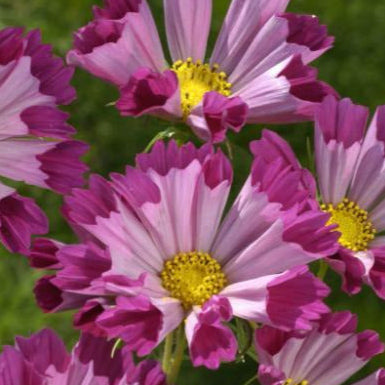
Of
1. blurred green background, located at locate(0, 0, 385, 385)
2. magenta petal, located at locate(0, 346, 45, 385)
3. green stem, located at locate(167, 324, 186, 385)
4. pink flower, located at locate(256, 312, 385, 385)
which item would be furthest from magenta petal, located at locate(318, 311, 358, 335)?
blurred green background, located at locate(0, 0, 385, 385)

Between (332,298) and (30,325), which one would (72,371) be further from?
(332,298)

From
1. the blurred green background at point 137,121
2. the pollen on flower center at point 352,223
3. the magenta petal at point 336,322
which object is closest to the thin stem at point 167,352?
the magenta petal at point 336,322

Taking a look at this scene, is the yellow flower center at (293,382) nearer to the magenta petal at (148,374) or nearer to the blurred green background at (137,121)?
the magenta petal at (148,374)

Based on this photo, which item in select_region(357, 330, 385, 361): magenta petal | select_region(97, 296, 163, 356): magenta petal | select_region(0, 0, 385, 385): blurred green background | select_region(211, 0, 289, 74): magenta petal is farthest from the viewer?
select_region(0, 0, 385, 385): blurred green background

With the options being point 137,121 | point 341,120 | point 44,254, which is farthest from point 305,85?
point 137,121

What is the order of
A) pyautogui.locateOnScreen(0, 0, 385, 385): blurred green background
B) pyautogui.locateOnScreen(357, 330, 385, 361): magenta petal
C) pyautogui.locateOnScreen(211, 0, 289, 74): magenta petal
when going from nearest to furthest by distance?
pyautogui.locateOnScreen(357, 330, 385, 361): magenta petal < pyautogui.locateOnScreen(211, 0, 289, 74): magenta petal < pyautogui.locateOnScreen(0, 0, 385, 385): blurred green background

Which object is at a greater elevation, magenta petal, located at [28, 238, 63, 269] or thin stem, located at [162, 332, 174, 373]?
magenta petal, located at [28, 238, 63, 269]

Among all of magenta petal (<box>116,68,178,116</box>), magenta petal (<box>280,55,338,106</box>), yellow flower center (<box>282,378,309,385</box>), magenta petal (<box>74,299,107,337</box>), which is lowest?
yellow flower center (<box>282,378,309,385</box>)

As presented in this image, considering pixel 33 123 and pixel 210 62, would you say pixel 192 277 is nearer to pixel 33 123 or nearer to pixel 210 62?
pixel 33 123

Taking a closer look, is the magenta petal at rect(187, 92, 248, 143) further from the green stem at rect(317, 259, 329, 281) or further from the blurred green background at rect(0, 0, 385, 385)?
the blurred green background at rect(0, 0, 385, 385)
